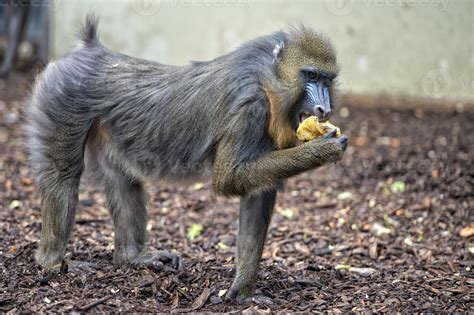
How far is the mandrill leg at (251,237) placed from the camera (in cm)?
525

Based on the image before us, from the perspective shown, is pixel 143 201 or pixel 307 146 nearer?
pixel 307 146

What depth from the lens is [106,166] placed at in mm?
5891

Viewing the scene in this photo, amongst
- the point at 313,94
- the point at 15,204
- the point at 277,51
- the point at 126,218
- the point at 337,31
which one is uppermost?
the point at 337,31

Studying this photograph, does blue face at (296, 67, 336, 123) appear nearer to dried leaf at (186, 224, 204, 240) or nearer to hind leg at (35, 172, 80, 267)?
hind leg at (35, 172, 80, 267)

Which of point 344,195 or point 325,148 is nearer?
point 325,148

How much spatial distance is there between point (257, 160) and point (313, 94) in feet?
1.98

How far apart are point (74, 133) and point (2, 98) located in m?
6.15

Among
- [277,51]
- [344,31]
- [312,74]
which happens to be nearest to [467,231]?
[312,74]

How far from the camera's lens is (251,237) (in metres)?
5.33

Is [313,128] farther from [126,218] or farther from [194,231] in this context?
[194,231]

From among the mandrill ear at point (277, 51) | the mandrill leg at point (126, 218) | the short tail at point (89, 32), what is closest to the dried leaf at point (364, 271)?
the mandrill leg at point (126, 218)

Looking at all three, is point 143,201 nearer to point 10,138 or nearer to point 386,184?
point 386,184

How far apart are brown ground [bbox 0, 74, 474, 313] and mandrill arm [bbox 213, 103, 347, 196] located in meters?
0.89

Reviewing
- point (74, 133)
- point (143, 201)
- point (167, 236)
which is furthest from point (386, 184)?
point (74, 133)
